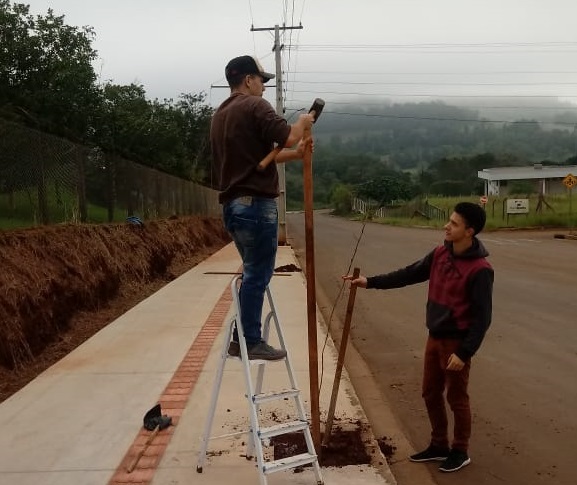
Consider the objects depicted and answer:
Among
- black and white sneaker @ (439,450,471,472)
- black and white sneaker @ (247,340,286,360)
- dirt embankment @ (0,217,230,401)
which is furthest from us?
dirt embankment @ (0,217,230,401)

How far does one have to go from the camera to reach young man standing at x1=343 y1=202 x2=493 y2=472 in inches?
161

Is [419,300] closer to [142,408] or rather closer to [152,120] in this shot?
→ [142,408]

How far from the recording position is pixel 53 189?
11742mm

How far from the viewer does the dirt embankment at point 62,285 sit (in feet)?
22.7

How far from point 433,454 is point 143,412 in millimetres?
2161

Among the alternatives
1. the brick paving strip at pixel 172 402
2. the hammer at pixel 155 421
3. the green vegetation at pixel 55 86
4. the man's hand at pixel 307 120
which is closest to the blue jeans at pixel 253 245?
the man's hand at pixel 307 120

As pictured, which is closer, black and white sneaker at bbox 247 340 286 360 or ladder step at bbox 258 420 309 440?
ladder step at bbox 258 420 309 440

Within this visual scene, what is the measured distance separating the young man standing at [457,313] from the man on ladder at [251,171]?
757mm

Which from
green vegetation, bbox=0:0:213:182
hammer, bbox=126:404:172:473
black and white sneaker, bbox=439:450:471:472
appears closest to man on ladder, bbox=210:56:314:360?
hammer, bbox=126:404:172:473

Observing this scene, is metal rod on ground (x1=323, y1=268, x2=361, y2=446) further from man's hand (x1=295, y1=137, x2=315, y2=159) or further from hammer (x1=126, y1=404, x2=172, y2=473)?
hammer (x1=126, y1=404, x2=172, y2=473)

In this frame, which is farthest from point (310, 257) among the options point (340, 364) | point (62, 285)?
point (62, 285)

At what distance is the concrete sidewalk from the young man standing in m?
0.54

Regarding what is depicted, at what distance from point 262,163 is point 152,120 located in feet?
83.6

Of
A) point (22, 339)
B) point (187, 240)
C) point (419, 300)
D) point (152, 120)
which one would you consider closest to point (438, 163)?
point (152, 120)
